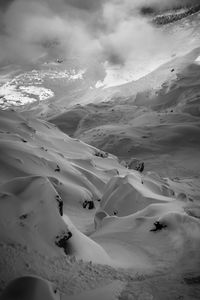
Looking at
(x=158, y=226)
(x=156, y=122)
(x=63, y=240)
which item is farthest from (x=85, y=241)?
(x=156, y=122)

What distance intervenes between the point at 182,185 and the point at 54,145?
19.9 feet

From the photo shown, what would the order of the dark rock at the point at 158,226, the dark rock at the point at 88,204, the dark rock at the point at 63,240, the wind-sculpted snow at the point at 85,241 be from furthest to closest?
the dark rock at the point at 88,204 < the dark rock at the point at 158,226 < the dark rock at the point at 63,240 < the wind-sculpted snow at the point at 85,241

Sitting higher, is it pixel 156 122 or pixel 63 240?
pixel 156 122

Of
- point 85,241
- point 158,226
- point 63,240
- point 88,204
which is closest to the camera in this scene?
point 63,240

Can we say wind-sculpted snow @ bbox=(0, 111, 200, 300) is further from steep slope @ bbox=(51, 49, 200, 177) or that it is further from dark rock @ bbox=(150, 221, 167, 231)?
steep slope @ bbox=(51, 49, 200, 177)

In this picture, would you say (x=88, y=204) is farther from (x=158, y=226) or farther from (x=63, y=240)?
(x=63, y=240)

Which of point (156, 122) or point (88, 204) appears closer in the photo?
point (88, 204)

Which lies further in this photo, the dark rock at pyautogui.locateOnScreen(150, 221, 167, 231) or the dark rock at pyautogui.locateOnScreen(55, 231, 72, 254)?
the dark rock at pyautogui.locateOnScreen(150, 221, 167, 231)

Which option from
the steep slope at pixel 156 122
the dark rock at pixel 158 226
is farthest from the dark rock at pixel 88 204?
the steep slope at pixel 156 122

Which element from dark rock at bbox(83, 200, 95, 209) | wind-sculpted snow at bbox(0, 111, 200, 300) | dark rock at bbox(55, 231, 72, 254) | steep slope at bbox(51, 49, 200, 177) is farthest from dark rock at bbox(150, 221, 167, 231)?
steep slope at bbox(51, 49, 200, 177)

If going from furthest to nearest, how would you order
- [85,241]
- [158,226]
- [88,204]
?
[88,204], [158,226], [85,241]

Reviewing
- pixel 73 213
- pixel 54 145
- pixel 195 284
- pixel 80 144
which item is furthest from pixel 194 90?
pixel 195 284

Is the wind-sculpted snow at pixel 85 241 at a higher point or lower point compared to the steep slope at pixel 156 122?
lower

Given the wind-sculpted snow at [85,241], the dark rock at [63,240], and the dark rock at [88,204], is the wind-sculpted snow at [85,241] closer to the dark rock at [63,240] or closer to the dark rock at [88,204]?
the dark rock at [63,240]
